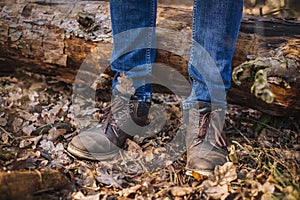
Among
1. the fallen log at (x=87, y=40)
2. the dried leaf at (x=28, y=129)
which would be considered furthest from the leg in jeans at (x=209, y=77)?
the dried leaf at (x=28, y=129)

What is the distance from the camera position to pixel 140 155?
2285mm

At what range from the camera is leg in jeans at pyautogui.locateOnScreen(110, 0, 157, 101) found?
85.0 inches

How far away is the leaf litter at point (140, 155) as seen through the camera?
1.78 metres

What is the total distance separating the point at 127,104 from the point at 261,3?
295 centimetres

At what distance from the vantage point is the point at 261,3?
452 centimetres

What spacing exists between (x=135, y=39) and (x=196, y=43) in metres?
0.39

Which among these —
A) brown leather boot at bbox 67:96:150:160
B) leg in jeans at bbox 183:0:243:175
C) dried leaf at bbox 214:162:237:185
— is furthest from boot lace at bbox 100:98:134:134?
dried leaf at bbox 214:162:237:185

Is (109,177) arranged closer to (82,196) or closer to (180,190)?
(82,196)

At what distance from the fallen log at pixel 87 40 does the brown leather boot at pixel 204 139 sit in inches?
20.2

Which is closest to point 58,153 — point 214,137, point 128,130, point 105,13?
point 128,130

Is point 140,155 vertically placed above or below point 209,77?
below

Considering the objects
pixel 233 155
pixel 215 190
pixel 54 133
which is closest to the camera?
pixel 215 190

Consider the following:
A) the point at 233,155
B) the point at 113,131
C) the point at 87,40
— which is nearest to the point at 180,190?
the point at 233,155

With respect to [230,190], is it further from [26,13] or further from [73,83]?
[26,13]
